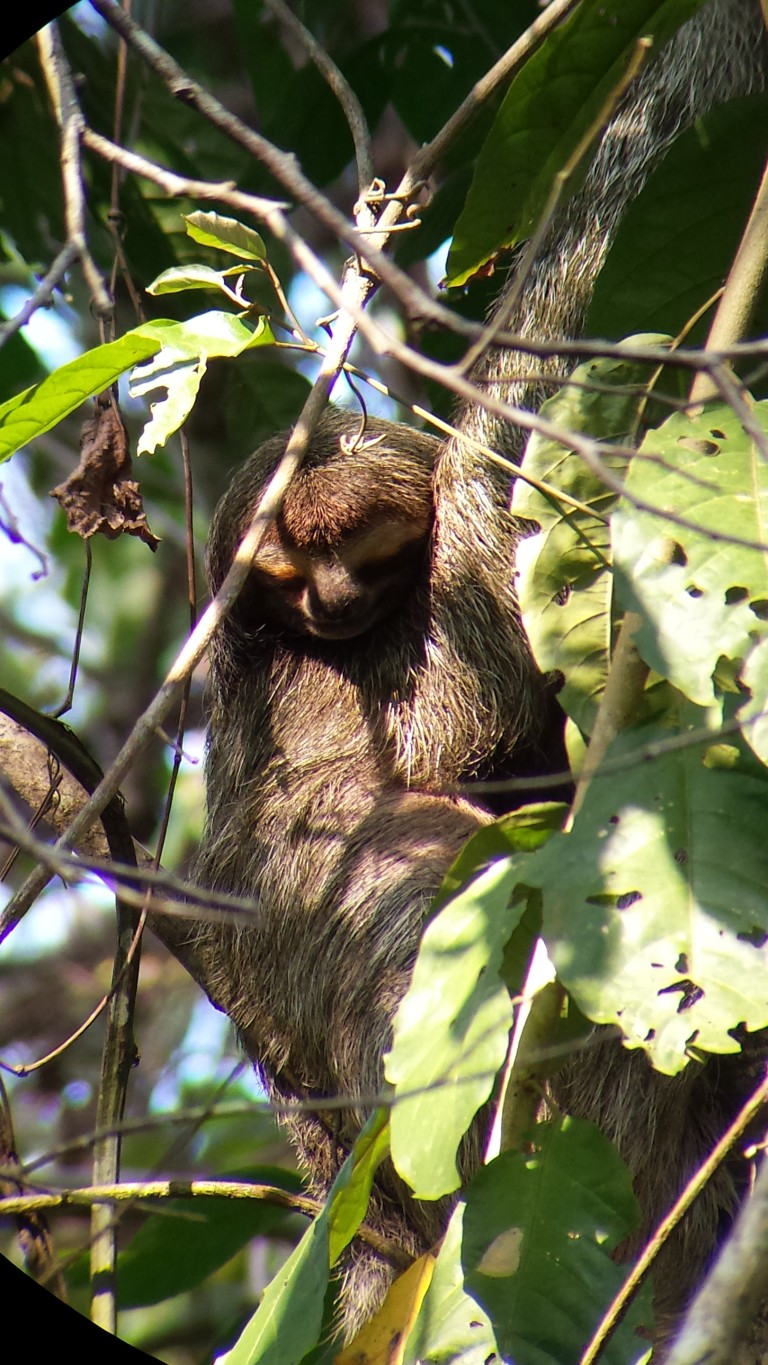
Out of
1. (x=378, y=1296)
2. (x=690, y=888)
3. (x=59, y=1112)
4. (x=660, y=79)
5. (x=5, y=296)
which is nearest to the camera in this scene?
(x=690, y=888)

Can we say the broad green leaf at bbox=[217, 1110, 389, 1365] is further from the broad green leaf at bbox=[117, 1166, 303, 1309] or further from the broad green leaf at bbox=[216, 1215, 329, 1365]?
the broad green leaf at bbox=[117, 1166, 303, 1309]

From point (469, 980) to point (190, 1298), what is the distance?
6772mm

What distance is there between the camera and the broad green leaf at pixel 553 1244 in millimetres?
2727

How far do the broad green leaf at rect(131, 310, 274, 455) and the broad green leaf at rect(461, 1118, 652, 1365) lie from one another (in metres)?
1.71

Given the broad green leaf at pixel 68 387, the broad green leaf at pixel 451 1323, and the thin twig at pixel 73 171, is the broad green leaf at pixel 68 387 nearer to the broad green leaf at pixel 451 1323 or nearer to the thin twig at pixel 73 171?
the thin twig at pixel 73 171

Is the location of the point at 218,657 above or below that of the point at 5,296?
below

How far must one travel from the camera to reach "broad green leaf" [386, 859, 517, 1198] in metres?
2.58

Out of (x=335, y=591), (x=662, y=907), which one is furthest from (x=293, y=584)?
(x=662, y=907)

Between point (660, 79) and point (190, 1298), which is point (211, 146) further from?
point (190, 1298)

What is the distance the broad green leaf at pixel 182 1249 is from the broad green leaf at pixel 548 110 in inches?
A: 132

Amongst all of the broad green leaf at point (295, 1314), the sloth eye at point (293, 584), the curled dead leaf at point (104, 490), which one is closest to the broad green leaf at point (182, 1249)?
the broad green leaf at point (295, 1314)

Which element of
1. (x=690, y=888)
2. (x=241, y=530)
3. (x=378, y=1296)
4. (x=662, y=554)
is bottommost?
(x=378, y=1296)

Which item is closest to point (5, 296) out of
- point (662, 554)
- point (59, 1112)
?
point (59, 1112)

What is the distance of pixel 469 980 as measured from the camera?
2.66 m
